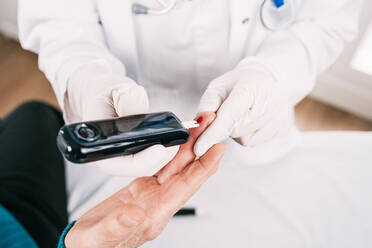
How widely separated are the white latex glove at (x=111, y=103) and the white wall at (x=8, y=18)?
1164mm

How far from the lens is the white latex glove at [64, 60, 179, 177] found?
0.44 m

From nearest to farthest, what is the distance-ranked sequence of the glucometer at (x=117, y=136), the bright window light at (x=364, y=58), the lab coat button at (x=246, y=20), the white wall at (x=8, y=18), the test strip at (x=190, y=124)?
the glucometer at (x=117, y=136) → the test strip at (x=190, y=124) → the lab coat button at (x=246, y=20) → the bright window light at (x=364, y=58) → the white wall at (x=8, y=18)

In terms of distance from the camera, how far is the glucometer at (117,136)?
0.36 metres

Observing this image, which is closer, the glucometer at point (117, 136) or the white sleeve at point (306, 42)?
the glucometer at point (117, 136)

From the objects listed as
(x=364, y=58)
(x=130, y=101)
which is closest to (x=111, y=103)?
(x=130, y=101)

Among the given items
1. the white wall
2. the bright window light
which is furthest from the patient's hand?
the white wall

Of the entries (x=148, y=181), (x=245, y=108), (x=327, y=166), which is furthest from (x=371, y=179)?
(x=148, y=181)

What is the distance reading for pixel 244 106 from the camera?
1.79 feet

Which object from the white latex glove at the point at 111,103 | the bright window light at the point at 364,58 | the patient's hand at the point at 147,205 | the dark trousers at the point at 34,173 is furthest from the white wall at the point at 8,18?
the bright window light at the point at 364,58

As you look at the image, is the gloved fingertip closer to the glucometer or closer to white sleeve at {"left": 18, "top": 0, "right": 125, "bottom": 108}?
the glucometer

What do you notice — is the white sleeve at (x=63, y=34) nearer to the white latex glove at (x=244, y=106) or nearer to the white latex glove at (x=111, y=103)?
the white latex glove at (x=111, y=103)

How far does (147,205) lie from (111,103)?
0.20m

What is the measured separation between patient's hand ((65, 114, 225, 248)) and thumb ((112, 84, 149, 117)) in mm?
104

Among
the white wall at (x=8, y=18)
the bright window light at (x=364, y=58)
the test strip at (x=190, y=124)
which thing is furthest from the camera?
the white wall at (x=8, y=18)
